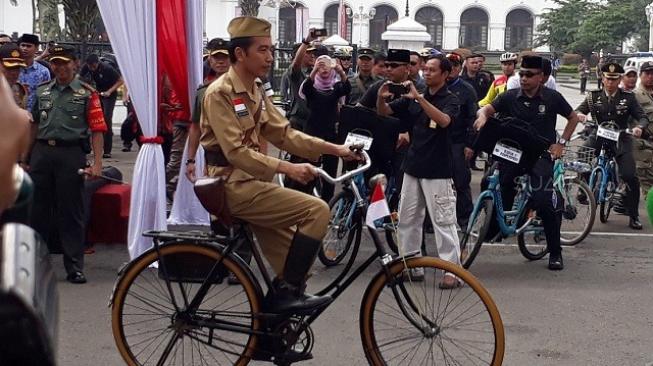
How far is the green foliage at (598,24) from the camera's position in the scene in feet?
175

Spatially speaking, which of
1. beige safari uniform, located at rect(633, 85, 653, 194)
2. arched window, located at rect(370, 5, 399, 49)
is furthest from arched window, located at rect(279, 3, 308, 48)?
beige safari uniform, located at rect(633, 85, 653, 194)

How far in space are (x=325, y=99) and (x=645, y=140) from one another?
3.24m

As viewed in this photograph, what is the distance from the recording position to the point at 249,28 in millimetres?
5078

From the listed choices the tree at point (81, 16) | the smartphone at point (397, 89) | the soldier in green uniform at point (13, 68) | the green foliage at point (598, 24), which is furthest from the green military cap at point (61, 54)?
the green foliage at point (598, 24)

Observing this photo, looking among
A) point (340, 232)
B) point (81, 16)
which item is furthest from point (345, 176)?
point (81, 16)

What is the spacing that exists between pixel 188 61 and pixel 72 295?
2246 millimetres

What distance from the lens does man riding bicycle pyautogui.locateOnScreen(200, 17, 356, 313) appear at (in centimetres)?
477

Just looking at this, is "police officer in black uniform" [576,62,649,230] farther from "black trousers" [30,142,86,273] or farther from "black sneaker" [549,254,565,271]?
"black trousers" [30,142,86,273]

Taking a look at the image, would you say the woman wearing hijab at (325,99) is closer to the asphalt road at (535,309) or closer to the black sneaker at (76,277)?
the asphalt road at (535,309)

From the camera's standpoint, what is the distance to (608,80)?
1005 centimetres

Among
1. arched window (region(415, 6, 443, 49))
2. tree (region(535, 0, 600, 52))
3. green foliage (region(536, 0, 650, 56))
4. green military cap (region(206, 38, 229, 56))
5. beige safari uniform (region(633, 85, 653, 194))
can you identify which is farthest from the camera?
arched window (region(415, 6, 443, 49))

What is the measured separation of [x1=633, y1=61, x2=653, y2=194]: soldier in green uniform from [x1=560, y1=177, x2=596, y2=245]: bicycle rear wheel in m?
1.11

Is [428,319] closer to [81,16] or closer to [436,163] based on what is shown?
[436,163]

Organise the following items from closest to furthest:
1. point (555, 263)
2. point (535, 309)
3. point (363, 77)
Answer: point (535, 309) < point (555, 263) < point (363, 77)
